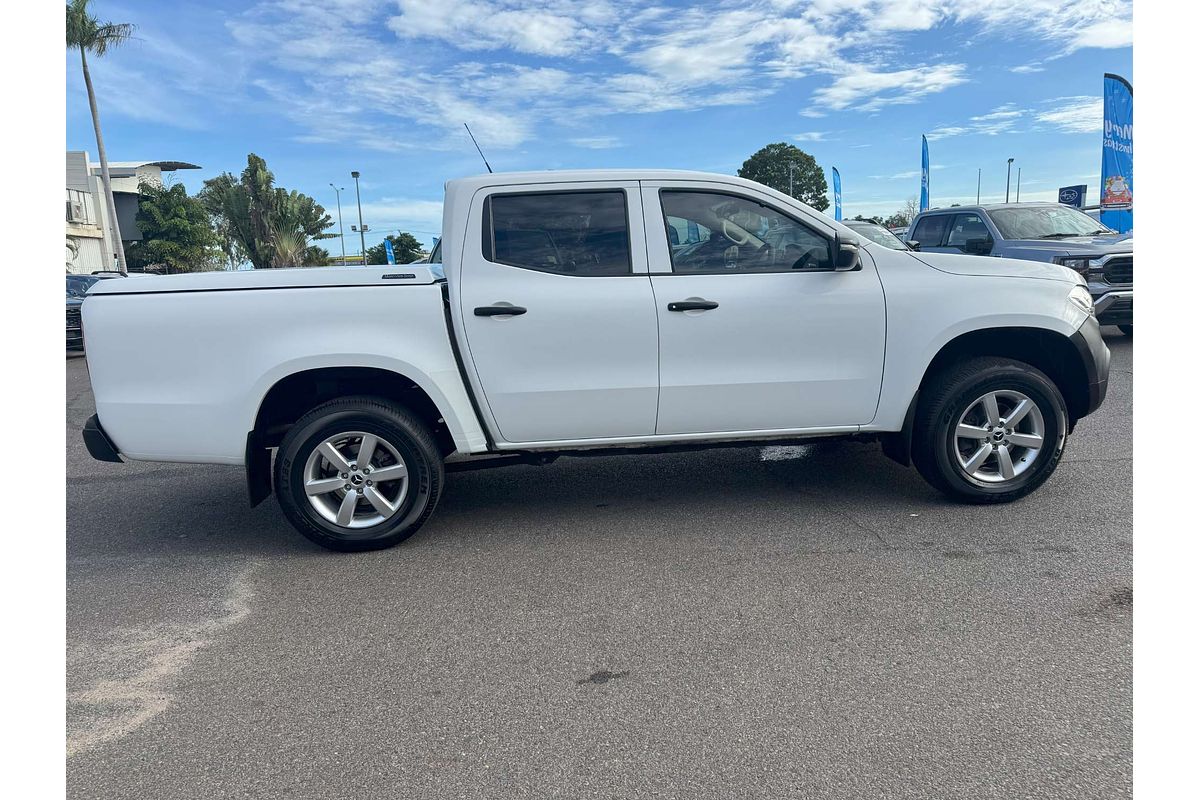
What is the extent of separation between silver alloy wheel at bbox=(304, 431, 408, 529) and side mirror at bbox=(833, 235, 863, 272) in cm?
258

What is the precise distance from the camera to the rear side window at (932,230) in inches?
490

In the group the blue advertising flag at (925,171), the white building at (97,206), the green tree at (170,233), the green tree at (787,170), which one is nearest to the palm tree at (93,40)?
the white building at (97,206)

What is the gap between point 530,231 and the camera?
14.4ft

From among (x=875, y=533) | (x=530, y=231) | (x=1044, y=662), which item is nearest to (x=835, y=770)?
(x=1044, y=662)

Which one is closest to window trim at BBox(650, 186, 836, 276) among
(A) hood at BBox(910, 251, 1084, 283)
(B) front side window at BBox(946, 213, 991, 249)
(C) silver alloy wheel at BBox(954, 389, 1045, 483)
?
(A) hood at BBox(910, 251, 1084, 283)

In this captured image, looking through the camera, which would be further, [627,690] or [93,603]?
[93,603]

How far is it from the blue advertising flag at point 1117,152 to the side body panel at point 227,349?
17601 millimetres

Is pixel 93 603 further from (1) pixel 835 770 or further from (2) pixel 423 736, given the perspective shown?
(1) pixel 835 770

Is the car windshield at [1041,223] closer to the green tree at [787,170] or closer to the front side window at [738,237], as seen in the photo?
the front side window at [738,237]

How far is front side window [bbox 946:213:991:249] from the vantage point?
11.6 metres

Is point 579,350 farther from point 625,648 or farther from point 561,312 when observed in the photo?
point 625,648

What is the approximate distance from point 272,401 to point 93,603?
1287mm

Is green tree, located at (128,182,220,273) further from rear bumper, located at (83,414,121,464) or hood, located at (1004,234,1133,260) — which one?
rear bumper, located at (83,414,121,464)
